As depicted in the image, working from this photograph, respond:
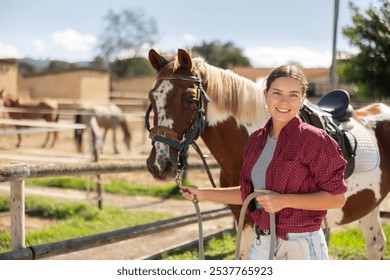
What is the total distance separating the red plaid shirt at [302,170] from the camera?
166 centimetres

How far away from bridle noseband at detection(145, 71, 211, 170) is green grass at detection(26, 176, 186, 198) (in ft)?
16.3

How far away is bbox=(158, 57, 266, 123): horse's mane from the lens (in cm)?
272

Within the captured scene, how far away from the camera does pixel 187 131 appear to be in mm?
2469

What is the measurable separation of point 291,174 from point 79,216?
4.47 meters

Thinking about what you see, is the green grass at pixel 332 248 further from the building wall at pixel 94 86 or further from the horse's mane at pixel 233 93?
the building wall at pixel 94 86

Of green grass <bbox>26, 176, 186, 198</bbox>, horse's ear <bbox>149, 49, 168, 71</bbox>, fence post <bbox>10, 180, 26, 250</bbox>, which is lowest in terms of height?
green grass <bbox>26, 176, 186, 198</bbox>

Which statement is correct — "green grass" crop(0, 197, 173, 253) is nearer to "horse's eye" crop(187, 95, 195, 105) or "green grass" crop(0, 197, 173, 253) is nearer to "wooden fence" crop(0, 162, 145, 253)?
"wooden fence" crop(0, 162, 145, 253)

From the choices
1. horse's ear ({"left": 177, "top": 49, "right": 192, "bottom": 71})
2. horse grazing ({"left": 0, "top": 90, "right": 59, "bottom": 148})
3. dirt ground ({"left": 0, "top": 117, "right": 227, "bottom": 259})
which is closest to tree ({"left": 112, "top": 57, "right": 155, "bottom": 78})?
horse grazing ({"left": 0, "top": 90, "right": 59, "bottom": 148})

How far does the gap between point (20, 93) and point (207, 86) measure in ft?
67.7

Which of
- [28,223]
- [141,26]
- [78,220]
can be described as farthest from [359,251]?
[141,26]

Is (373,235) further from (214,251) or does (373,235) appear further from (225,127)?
(214,251)

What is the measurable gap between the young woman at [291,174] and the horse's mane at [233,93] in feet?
3.14

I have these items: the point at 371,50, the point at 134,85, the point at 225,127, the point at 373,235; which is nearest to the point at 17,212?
the point at 225,127

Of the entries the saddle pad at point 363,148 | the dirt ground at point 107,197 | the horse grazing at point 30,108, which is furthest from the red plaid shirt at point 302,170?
the horse grazing at point 30,108
